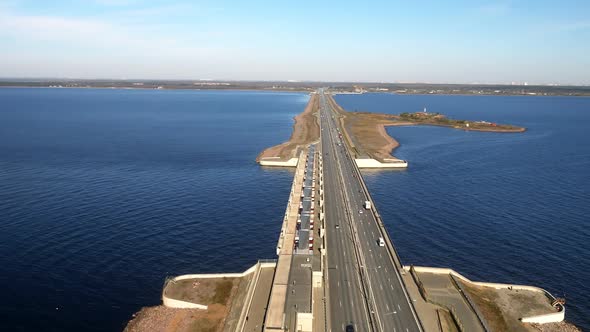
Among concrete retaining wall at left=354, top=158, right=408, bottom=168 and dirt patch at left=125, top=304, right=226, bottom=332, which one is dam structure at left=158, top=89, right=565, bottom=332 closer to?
dirt patch at left=125, top=304, right=226, bottom=332

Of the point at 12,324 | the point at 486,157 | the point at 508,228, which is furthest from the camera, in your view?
the point at 486,157

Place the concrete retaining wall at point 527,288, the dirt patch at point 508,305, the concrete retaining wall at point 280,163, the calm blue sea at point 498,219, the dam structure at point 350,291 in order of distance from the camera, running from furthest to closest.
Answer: the concrete retaining wall at point 280,163
the calm blue sea at point 498,219
the concrete retaining wall at point 527,288
the dirt patch at point 508,305
the dam structure at point 350,291

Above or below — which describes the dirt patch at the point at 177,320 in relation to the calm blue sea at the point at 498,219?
below

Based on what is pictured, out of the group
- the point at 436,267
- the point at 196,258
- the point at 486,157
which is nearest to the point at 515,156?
the point at 486,157

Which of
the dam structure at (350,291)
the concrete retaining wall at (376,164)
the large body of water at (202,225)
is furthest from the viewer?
the concrete retaining wall at (376,164)

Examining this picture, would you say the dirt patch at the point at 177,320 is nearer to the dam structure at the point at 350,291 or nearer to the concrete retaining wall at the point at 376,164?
the dam structure at the point at 350,291

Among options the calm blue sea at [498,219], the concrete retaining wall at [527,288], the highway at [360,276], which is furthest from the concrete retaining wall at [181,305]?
the calm blue sea at [498,219]

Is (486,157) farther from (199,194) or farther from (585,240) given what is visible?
(199,194)
